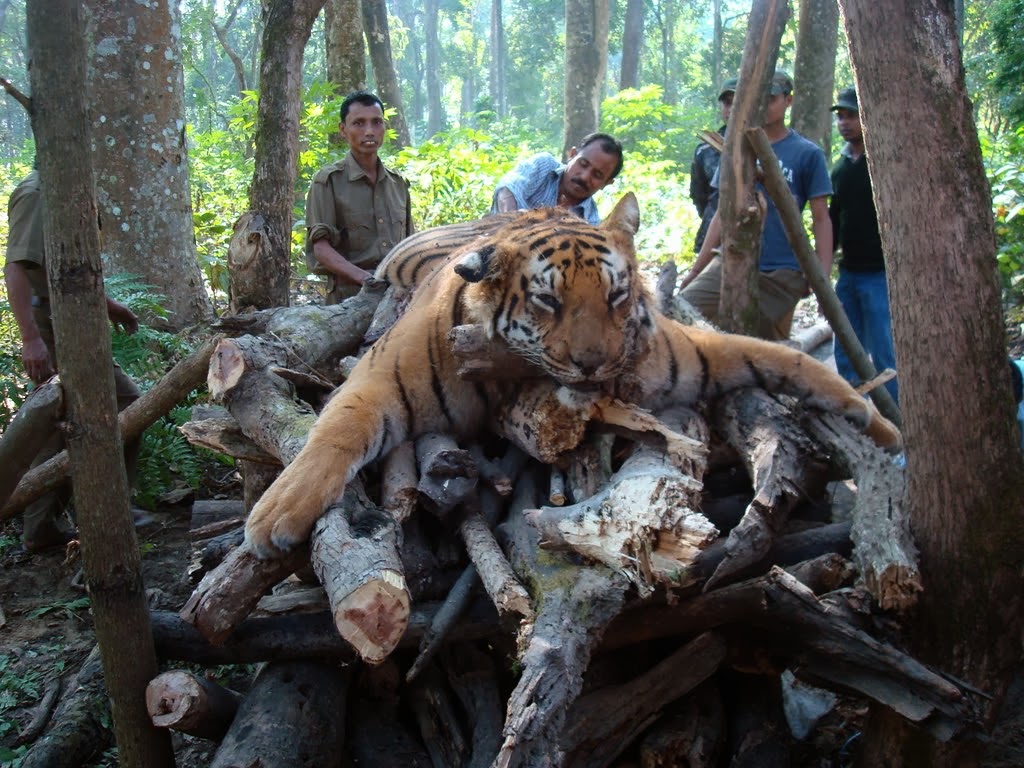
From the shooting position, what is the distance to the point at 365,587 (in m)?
2.41

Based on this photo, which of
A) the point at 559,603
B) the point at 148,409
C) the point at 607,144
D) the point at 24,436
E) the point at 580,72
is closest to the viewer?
the point at 559,603

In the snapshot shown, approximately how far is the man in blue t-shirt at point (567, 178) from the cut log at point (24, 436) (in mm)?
3302

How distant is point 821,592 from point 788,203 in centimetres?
299

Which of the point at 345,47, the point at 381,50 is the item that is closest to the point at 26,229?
the point at 345,47

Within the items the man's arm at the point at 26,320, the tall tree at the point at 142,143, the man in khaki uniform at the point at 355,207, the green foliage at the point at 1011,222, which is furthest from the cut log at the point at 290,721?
the green foliage at the point at 1011,222

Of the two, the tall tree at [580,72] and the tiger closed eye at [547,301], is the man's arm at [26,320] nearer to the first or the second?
the tiger closed eye at [547,301]

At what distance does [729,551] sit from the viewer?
273cm

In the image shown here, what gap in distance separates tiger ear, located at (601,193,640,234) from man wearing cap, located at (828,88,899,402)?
3.01 metres

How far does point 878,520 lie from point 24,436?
137 inches

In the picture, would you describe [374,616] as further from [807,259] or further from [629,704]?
[807,259]

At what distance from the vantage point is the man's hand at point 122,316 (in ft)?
18.2

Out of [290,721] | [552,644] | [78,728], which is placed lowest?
[78,728]

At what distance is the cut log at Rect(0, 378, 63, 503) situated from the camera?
3.71m

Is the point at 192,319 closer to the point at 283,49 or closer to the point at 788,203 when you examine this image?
the point at 283,49
